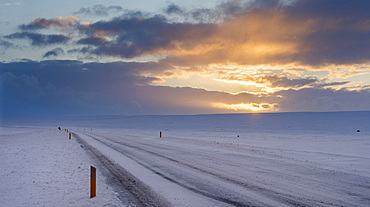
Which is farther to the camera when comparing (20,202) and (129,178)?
(129,178)

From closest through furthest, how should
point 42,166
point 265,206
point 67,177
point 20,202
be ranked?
point 265,206 < point 20,202 < point 67,177 < point 42,166

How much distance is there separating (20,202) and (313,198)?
932 cm

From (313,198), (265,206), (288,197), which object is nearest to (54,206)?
(265,206)

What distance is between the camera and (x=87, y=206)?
821cm

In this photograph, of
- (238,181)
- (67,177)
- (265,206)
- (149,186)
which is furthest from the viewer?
(67,177)

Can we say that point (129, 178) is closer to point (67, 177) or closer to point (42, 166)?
point (67, 177)

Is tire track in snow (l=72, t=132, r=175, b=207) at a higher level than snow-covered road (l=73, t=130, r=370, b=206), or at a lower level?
higher

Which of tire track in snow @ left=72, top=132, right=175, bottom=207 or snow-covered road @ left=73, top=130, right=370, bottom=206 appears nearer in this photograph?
tire track in snow @ left=72, top=132, right=175, bottom=207

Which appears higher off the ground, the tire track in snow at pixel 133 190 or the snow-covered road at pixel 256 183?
the tire track in snow at pixel 133 190

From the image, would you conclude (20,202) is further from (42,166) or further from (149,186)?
(42,166)

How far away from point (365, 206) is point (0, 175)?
14989mm

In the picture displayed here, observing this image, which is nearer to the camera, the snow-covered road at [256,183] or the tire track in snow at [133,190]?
the tire track in snow at [133,190]

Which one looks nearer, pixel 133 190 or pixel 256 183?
pixel 133 190

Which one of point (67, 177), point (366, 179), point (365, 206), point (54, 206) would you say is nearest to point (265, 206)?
point (365, 206)
